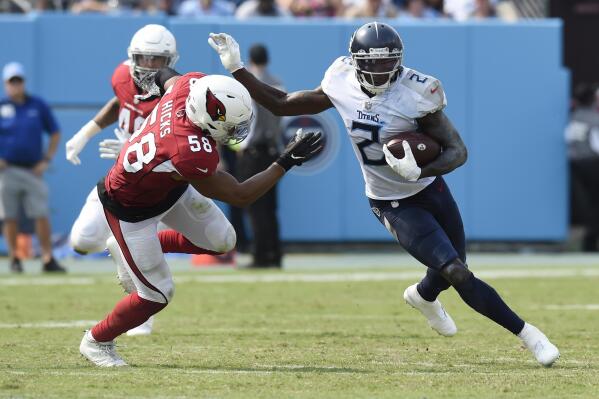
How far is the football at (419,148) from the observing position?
21.0 feet

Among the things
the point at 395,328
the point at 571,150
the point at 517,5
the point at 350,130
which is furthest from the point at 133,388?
the point at 517,5

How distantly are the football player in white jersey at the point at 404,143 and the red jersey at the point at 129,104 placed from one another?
1187 millimetres

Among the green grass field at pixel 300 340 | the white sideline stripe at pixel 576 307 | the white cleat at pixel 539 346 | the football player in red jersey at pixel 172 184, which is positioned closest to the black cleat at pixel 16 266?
the green grass field at pixel 300 340

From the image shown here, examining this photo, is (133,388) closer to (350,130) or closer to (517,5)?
(350,130)

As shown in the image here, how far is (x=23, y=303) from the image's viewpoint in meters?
9.44

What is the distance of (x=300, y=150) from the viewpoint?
6.08 metres

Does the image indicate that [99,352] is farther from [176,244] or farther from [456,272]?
[456,272]

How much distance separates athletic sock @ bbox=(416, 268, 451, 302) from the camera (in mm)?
7043

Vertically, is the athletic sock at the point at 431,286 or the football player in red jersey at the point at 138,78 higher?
the football player in red jersey at the point at 138,78

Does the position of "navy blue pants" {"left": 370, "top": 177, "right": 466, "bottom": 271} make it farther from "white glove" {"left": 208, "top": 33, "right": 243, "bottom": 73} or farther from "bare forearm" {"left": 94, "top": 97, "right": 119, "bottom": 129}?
"bare forearm" {"left": 94, "top": 97, "right": 119, "bottom": 129}

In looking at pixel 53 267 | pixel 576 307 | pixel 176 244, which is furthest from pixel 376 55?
pixel 53 267

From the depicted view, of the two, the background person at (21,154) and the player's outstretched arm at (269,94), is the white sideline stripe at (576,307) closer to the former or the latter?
the player's outstretched arm at (269,94)

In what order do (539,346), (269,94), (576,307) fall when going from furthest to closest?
(576,307)
(269,94)
(539,346)

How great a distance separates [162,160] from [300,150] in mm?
674
